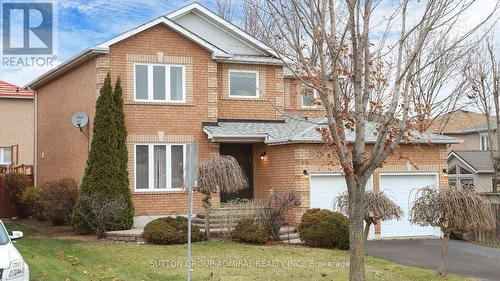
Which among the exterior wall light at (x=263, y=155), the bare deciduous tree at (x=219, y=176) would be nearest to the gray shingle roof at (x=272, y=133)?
the exterior wall light at (x=263, y=155)

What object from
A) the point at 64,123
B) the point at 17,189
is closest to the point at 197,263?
the point at 64,123

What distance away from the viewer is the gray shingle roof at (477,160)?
36.5 m

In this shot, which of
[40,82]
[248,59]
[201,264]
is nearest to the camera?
[201,264]

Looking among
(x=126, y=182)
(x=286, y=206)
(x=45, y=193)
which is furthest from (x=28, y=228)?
(x=286, y=206)

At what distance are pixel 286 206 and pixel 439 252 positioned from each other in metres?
4.65

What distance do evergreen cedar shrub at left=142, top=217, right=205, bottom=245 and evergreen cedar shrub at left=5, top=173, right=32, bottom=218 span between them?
10.3m

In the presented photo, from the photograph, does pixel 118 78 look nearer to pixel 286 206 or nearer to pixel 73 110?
pixel 73 110

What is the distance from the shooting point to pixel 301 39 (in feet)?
35.5

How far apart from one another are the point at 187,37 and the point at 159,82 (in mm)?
1827

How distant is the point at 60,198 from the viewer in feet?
70.3

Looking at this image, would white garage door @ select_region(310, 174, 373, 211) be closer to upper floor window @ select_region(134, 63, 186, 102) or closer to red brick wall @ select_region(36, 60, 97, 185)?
upper floor window @ select_region(134, 63, 186, 102)

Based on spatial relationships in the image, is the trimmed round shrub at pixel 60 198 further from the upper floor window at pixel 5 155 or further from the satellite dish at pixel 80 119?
the upper floor window at pixel 5 155

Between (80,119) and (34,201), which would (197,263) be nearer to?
(80,119)

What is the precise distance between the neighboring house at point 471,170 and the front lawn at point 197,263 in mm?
21896
